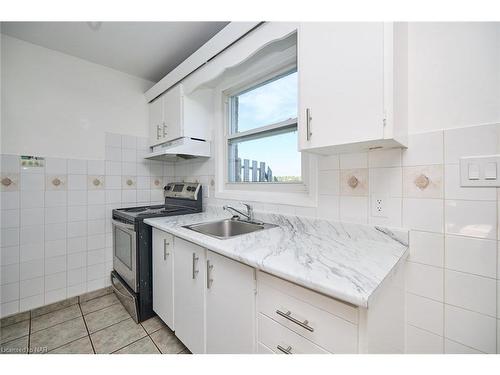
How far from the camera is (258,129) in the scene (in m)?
1.74

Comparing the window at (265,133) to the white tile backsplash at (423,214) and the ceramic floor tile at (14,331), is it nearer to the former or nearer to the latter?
the white tile backsplash at (423,214)

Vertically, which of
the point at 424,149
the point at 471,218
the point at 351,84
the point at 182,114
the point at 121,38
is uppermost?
the point at 121,38

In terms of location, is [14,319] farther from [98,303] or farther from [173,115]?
[173,115]

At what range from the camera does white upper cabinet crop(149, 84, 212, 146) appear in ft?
6.13

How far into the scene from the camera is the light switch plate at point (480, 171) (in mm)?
792

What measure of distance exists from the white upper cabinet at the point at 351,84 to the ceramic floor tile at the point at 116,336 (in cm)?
171

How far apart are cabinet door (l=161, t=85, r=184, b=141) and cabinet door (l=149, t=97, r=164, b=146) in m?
0.08

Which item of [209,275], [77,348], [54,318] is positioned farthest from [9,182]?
[209,275]

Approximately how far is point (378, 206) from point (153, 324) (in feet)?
5.78

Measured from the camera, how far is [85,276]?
1965 millimetres

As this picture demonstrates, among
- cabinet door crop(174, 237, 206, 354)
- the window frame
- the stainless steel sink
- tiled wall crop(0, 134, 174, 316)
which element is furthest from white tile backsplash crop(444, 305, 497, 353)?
tiled wall crop(0, 134, 174, 316)

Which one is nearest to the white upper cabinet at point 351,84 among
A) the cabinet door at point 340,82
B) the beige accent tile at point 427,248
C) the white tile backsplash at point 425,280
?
the cabinet door at point 340,82
